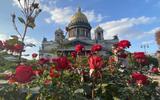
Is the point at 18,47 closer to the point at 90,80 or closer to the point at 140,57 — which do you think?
the point at 90,80

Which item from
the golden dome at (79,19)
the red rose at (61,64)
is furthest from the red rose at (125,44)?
the golden dome at (79,19)

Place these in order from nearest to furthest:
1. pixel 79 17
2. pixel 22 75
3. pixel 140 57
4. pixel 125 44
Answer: pixel 22 75
pixel 125 44
pixel 140 57
pixel 79 17

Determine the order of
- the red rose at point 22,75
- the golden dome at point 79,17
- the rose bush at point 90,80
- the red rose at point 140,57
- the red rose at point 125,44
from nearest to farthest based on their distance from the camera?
the red rose at point 22,75, the rose bush at point 90,80, the red rose at point 125,44, the red rose at point 140,57, the golden dome at point 79,17

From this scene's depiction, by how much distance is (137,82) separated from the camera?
3.74 meters

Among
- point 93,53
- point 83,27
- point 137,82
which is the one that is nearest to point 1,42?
point 93,53

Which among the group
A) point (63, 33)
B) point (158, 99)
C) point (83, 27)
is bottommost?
point (158, 99)

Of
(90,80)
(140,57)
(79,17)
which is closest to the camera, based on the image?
(90,80)

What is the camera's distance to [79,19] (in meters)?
67.3

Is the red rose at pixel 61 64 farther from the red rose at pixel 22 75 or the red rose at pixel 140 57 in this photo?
the red rose at pixel 140 57

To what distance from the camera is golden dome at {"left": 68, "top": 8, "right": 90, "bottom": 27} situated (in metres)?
67.1

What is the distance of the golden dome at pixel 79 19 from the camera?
67.1 m

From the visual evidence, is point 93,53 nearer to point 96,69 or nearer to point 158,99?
point 96,69

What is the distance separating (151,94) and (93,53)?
3.24ft

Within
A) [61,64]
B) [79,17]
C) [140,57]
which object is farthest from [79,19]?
[61,64]
